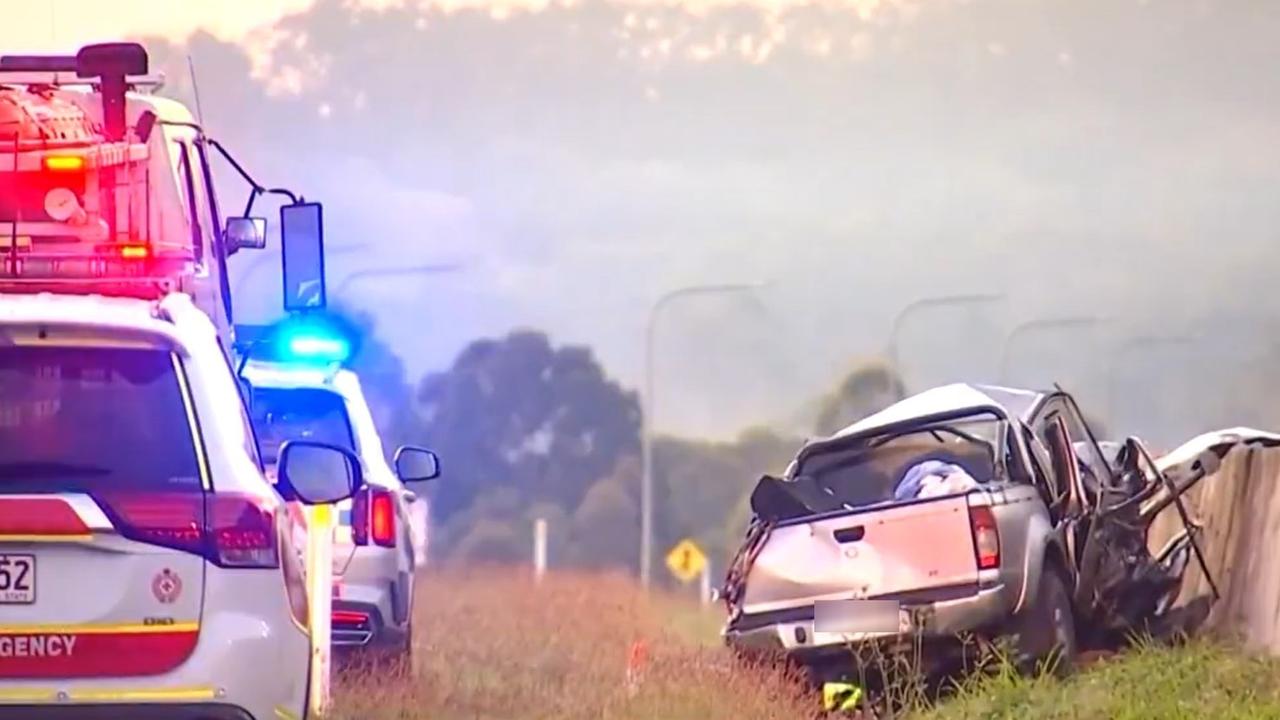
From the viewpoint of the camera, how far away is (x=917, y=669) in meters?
8.60

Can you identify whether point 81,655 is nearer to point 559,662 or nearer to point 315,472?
point 315,472

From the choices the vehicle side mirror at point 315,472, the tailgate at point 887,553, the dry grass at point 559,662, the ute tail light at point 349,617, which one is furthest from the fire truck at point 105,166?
the tailgate at point 887,553

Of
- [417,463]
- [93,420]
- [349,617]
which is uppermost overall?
[93,420]

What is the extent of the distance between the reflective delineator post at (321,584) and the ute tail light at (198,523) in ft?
10.9

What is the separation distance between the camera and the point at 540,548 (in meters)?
10.5

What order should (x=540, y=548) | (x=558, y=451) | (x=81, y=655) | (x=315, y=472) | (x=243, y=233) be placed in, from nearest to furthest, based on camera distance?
(x=81, y=655) → (x=315, y=472) → (x=243, y=233) → (x=540, y=548) → (x=558, y=451)

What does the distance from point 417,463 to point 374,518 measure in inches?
14.6

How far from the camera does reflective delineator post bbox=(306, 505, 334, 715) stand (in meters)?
8.23

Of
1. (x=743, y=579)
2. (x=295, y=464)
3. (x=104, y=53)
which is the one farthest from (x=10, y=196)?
(x=743, y=579)

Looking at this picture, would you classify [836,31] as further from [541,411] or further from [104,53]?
[104,53]

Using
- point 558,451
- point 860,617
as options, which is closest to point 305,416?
point 860,617

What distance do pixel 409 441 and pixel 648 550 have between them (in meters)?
1.41

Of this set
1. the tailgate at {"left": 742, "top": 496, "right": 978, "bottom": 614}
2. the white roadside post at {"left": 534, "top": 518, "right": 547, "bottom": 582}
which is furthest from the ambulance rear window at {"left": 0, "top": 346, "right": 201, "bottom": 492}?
the white roadside post at {"left": 534, "top": 518, "right": 547, "bottom": 582}

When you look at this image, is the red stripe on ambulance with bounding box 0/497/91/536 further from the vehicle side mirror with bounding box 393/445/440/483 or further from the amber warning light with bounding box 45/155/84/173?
the vehicle side mirror with bounding box 393/445/440/483
